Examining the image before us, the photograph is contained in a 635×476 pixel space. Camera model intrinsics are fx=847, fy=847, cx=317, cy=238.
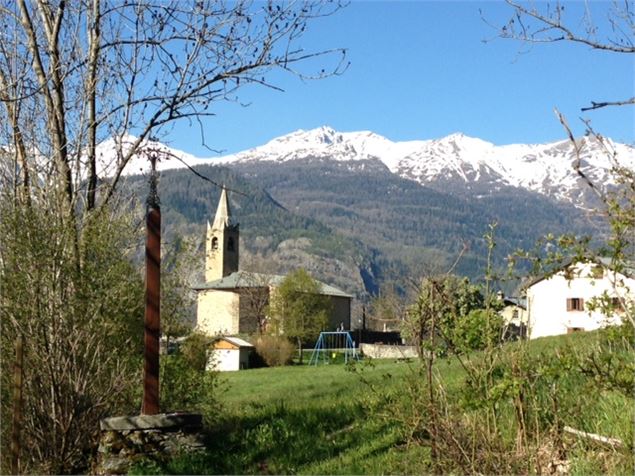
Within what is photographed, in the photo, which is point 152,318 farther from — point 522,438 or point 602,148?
point 602,148

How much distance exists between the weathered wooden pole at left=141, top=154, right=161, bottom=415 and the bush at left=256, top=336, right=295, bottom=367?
4626 cm

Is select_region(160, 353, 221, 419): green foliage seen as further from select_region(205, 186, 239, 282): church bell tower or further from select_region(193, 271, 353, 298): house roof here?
select_region(205, 186, 239, 282): church bell tower

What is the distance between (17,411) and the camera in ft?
26.4

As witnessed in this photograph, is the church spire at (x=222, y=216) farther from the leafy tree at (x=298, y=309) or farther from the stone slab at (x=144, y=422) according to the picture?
the stone slab at (x=144, y=422)

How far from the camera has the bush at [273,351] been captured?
180 ft

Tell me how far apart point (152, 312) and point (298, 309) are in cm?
6063

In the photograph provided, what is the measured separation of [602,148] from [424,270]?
6.92 ft

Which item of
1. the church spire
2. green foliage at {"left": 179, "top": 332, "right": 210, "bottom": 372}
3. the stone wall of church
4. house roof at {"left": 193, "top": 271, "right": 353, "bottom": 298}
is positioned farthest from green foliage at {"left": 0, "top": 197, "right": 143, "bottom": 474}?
the church spire

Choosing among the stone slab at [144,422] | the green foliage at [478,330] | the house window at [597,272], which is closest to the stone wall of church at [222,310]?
the stone slab at [144,422]

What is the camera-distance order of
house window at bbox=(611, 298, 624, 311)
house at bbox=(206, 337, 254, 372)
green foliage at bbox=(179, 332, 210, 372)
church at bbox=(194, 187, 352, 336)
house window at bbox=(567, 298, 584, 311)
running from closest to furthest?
house window at bbox=(611, 298, 624, 311) → green foliage at bbox=(179, 332, 210, 372) → house at bbox=(206, 337, 254, 372) → house window at bbox=(567, 298, 584, 311) → church at bbox=(194, 187, 352, 336)

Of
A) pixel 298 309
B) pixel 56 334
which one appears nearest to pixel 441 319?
pixel 56 334

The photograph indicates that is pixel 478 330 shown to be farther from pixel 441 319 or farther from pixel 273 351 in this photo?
pixel 273 351

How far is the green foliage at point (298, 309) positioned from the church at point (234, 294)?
93.1 inches

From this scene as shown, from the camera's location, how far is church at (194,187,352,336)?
79.9 meters
